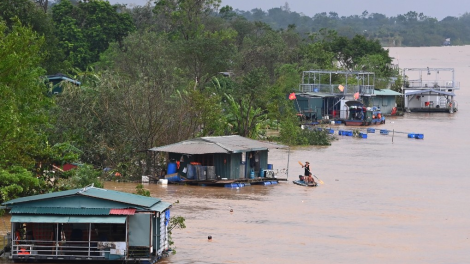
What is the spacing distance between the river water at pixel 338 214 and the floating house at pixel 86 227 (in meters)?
1.46

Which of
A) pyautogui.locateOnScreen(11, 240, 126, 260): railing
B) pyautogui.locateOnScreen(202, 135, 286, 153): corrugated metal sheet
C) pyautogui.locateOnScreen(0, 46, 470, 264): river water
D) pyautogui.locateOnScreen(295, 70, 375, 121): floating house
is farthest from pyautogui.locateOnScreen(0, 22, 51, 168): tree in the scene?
pyautogui.locateOnScreen(295, 70, 375, 121): floating house

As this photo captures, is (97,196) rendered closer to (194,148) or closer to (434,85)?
(194,148)

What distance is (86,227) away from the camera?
19.0 m

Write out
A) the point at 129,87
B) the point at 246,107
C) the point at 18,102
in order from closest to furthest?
the point at 18,102
the point at 129,87
the point at 246,107

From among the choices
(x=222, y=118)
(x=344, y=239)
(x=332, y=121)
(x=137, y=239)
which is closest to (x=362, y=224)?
(x=344, y=239)

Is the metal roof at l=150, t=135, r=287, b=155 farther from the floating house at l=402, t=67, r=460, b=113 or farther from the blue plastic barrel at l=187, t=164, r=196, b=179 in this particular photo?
the floating house at l=402, t=67, r=460, b=113

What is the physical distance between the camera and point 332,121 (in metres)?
62.0

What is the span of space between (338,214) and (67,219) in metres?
11.5

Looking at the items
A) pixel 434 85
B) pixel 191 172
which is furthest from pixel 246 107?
pixel 434 85

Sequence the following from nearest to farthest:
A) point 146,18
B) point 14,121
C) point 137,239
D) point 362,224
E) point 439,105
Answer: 1. point 137,239
2. point 14,121
3. point 362,224
4. point 439,105
5. point 146,18

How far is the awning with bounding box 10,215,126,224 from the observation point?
18281mm

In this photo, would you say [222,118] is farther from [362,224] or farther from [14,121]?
[14,121]

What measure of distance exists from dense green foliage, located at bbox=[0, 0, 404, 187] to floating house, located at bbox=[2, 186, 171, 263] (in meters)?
3.16

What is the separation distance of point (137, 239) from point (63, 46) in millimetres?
50024
